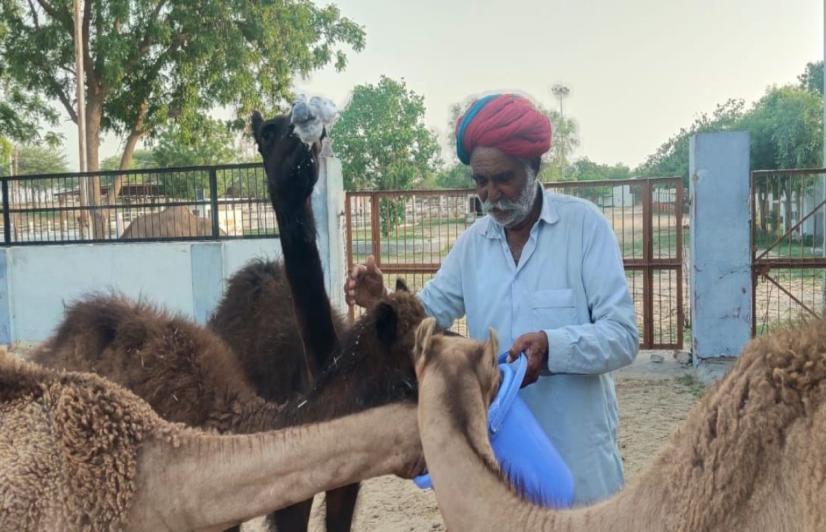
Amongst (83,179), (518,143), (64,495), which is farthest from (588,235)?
(83,179)

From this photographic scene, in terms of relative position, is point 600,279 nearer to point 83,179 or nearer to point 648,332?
point 648,332

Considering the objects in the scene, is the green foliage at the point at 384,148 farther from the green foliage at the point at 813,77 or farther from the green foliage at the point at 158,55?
the green foliage at the point at 813,77

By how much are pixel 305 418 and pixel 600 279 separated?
1101 millimetres

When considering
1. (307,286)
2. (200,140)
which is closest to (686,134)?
(200,140)

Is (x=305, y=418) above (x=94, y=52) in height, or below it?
below

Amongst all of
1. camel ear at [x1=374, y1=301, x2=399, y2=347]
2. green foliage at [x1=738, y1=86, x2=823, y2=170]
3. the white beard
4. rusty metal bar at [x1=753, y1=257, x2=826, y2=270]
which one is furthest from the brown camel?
green foliage at [x1=738, y1=86, x2=823, y2=170]

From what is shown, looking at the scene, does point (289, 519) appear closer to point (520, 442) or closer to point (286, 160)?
point (286, 160)

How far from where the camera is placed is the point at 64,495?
2193mm

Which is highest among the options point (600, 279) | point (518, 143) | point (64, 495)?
point (518, 143)

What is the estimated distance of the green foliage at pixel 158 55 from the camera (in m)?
18.4

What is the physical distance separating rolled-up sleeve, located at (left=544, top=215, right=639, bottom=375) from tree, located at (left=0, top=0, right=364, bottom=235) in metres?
17.5

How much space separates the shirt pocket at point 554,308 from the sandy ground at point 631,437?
162 centimetres

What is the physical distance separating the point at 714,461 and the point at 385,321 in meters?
1.52

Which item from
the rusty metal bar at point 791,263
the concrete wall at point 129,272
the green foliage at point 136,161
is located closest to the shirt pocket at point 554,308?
the rusty metal bar at point 791,263
